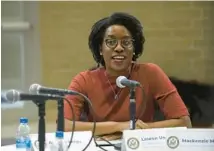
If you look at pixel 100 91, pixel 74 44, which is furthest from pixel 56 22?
pixel 100 91

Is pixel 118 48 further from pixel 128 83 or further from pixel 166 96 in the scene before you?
pixel 128 83

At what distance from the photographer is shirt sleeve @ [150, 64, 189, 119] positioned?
81.3 inches

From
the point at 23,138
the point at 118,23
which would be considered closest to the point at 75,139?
the point at 23,138

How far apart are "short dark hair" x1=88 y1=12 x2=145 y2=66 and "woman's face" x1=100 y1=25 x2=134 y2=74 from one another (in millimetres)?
46

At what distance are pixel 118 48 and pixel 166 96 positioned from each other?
0.34m

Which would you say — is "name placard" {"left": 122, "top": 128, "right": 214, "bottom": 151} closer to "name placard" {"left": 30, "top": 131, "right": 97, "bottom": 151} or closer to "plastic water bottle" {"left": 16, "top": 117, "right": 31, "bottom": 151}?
"name placard" {"left": 30, "top": 131, "right": 97, "bottom": 151}

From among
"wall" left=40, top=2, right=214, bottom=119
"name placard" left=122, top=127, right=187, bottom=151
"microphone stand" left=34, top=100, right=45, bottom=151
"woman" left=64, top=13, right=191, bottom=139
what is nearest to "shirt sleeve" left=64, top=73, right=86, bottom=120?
"woman" left=64, top=13, right=191, bottom=139

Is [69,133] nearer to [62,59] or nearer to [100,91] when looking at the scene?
[100,91]

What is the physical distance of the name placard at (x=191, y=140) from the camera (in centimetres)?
151

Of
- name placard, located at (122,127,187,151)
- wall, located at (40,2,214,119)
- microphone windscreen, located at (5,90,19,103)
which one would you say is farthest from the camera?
wall, located at (40,2,214,119)

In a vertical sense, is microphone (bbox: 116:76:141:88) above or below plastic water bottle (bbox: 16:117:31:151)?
above

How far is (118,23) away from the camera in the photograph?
2.17 meters

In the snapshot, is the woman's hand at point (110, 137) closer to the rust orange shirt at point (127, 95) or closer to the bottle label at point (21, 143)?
the rust orange shirt at point (127, 95)

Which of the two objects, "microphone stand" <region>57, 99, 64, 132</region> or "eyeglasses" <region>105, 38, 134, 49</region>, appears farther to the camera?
"eyeglasses" <region>105, 38, 134, 49</region>
